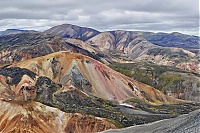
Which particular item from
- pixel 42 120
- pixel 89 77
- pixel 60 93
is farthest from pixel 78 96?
pixel 42 120

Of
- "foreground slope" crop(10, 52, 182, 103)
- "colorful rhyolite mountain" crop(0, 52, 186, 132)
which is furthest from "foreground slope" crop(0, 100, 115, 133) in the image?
"foreground slope" crop(10, 52, 182, 103)

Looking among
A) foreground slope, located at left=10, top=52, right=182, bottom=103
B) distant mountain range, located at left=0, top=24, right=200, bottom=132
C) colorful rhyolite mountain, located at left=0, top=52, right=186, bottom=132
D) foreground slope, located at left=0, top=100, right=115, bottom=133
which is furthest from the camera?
foreground slope, located at left=10, top=52, right=182, bottom=103

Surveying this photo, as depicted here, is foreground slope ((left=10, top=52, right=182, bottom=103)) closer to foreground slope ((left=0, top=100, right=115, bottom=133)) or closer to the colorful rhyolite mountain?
the colorful rhyolite mountain

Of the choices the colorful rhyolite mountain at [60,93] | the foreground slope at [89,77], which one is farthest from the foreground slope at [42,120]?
the foreground slope at [89,77]

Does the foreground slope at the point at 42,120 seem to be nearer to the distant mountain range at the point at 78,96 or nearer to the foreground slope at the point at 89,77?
the distant mountain range at the point at 78,96

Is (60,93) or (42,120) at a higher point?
(60,93)

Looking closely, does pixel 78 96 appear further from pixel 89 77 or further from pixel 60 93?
pixel 89 77

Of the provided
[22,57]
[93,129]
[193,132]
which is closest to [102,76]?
[93,129]

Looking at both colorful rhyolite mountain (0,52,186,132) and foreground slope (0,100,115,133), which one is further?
colorful rhyolite mountain (0,52,186,132)
